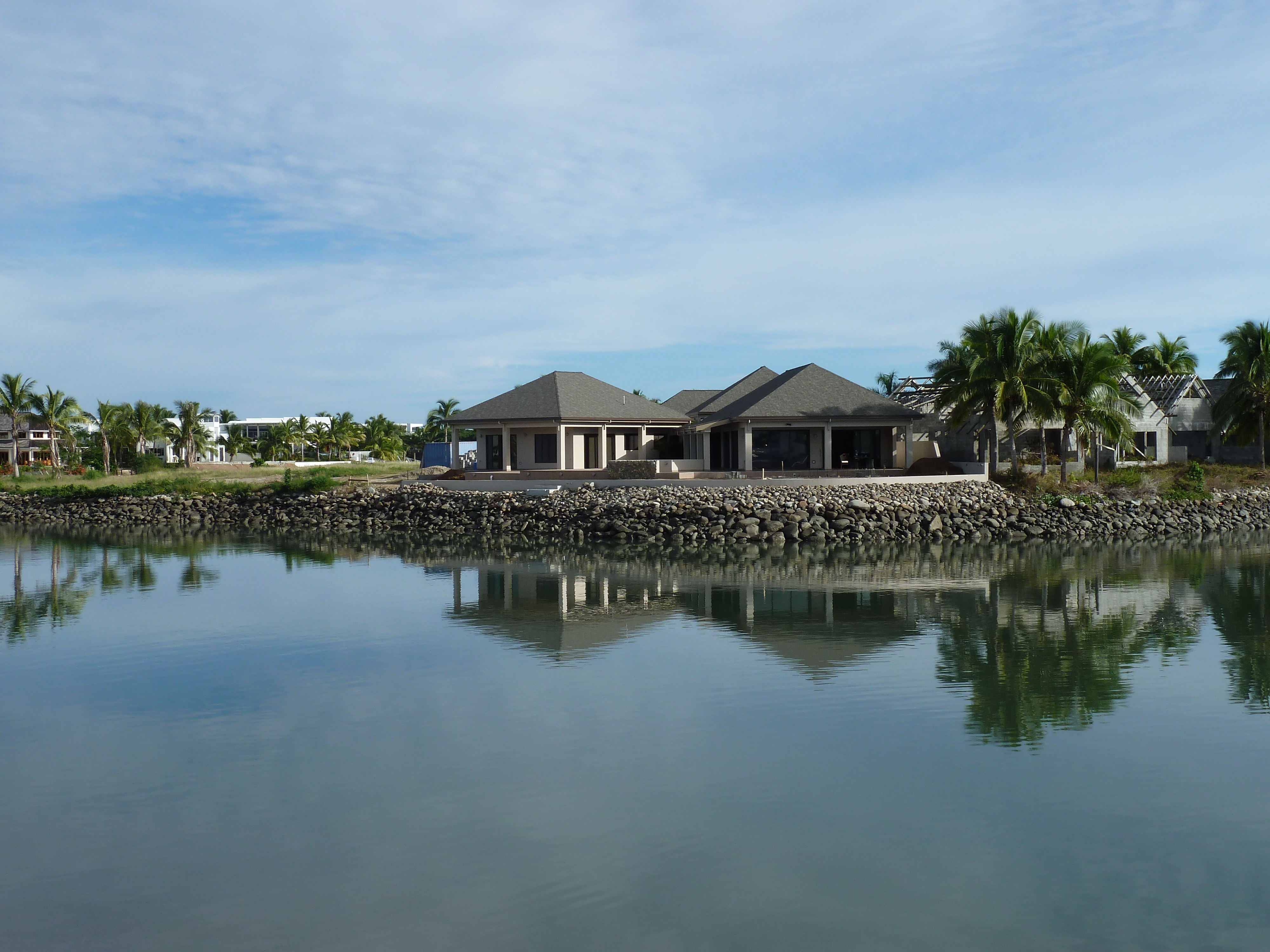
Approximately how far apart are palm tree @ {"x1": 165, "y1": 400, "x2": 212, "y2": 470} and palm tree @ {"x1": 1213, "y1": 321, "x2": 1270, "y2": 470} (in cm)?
7202

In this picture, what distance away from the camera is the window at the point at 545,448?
4959cm

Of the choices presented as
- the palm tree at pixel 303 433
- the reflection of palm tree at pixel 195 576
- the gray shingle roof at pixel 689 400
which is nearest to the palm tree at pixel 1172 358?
the gray shingle roof at pixel 689 400

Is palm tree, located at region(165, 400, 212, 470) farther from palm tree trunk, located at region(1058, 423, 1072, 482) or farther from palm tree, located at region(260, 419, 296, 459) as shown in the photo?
palm tree trunk, located at region(1058, 423, 1072, 482)

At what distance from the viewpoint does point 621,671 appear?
Answer: 16.7 meters

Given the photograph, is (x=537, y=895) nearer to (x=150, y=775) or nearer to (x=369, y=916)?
(x=369, y=916)

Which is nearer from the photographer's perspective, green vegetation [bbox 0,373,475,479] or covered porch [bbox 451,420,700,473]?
covered porch [bbox 451,420,700,473]

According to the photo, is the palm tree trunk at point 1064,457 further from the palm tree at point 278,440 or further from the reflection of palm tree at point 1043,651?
the palm tree at point 278,440

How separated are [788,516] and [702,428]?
10.1 m

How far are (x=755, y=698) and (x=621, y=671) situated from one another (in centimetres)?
271

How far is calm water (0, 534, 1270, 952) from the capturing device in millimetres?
8148

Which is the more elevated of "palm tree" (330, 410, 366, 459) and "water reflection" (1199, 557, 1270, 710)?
"palm tree" (330, 410, 366, 459)

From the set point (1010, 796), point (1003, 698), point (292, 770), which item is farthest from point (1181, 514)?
point (292, 770)

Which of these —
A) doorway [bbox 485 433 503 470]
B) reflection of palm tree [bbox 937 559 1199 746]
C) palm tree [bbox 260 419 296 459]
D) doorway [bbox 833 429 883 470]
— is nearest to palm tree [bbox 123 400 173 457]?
palm tree [bbox 260 419 296 459]

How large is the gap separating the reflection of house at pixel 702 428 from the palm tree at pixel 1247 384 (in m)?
16.9
